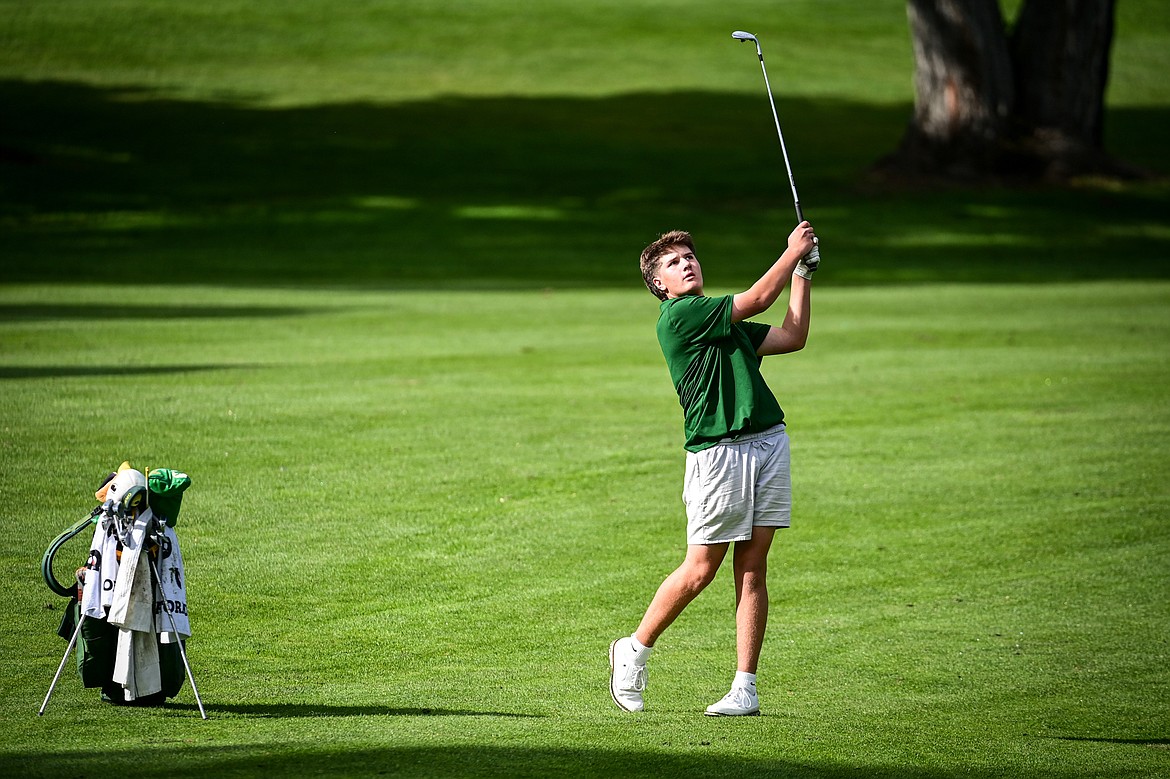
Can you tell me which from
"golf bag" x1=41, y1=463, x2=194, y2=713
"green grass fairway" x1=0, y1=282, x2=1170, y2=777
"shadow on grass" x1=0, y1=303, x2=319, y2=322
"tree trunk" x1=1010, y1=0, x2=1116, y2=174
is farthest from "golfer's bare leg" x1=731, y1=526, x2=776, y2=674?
"tree trunk" x1=1010, y1=0, x2=1116, y2=174

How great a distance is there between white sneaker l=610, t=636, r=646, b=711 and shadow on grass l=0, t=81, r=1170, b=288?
2004 cm

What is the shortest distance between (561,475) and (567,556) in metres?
2.08

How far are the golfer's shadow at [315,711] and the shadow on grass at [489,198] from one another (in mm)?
19717

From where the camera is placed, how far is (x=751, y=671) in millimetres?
6355

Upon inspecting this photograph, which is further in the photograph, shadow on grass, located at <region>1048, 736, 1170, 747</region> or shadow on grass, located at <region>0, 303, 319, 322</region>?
shadow on grass, located at <region>0, 303, 319, 322</region>

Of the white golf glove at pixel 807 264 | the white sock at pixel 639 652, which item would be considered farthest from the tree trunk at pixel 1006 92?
the white sock at pixel 639 652

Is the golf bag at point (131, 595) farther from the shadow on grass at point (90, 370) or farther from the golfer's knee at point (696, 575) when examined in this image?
the shadow on grass at point (90, 370)

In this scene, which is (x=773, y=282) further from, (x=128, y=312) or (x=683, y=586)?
(x=128, y=312)

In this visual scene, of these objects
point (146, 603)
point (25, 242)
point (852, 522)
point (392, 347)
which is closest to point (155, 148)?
point (25, 242)

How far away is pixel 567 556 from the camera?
363 inches

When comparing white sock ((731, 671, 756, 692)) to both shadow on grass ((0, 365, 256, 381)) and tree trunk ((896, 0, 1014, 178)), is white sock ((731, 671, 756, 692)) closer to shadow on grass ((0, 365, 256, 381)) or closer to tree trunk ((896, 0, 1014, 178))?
shadow on grass ((0, 365, 256, 381))

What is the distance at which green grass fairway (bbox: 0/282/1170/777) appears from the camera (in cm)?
597

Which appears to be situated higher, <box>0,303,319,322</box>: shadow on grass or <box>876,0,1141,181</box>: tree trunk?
<box>876,0,1141,181</box>: tree trunk

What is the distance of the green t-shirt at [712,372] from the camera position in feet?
20.0
